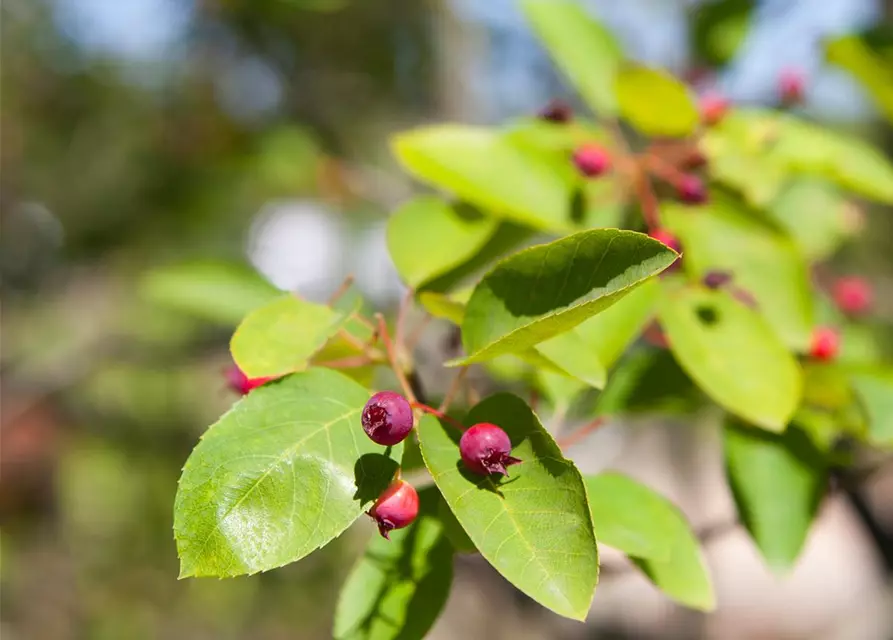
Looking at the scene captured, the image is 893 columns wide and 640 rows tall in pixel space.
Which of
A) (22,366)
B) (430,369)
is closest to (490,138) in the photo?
(430,369)

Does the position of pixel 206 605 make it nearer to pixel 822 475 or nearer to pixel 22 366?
pixel 22 366

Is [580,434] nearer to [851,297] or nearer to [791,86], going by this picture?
[791,86]

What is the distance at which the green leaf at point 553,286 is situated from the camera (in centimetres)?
54

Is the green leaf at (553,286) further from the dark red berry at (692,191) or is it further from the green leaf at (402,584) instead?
the dark red berry at (692,191)

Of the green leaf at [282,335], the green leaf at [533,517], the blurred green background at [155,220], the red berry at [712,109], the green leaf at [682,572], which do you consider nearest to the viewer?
the green leaf at [533,517]

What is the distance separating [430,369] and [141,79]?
9.08ft

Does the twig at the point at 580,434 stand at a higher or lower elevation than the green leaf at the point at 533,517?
lower

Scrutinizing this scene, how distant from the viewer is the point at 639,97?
99cm

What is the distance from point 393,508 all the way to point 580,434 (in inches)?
15.3

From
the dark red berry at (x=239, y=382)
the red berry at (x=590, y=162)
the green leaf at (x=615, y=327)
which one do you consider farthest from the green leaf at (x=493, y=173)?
the dark red berry at (x=239, y=382)

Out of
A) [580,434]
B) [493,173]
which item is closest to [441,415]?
[580,434]

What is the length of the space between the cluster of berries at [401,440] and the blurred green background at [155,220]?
245 centimetres

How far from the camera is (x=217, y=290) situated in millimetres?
1099

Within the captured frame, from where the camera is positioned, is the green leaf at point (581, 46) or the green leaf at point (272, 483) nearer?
the green leaf at point (272, 483)
